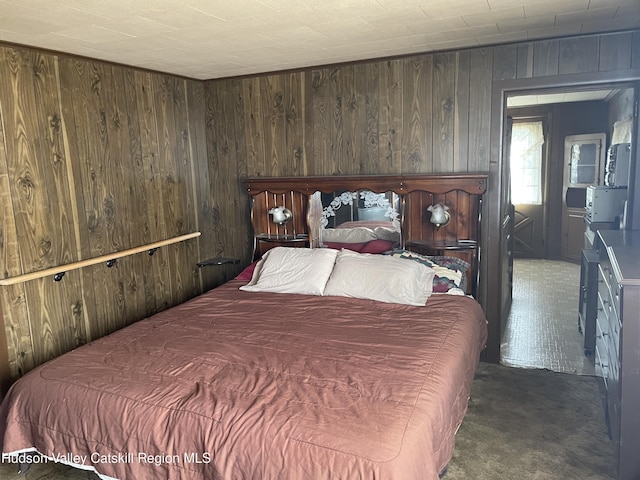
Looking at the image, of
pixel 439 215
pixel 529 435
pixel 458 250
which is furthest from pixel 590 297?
pixel 529 435

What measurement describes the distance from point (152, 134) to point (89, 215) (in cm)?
85

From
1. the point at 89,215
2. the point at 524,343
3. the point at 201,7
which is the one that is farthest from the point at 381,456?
the point at 524,343

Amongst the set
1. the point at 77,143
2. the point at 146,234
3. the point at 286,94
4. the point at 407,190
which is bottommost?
the point at 146,234

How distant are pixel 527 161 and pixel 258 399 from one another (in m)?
6.56

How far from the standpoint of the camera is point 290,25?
265cm

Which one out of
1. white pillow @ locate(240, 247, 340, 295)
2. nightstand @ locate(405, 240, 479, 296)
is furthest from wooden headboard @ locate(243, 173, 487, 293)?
white pillow @ locate(240, 247, 340, 295)

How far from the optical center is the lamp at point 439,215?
11.4ft

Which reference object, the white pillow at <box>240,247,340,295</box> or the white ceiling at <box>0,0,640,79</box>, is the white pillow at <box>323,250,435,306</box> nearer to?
the white pillow at <box>240,247,340,295</box>

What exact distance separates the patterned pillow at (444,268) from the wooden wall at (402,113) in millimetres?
215

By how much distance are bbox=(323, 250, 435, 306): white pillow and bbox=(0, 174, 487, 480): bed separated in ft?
0.19

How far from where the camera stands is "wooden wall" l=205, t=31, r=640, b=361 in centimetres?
317

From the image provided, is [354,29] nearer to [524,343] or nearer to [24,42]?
A: [24,42]

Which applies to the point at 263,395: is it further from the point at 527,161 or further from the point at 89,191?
the point at 527,161

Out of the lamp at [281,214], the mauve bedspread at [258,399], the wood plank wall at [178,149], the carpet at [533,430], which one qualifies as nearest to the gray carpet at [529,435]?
the carpet at [533,430]
